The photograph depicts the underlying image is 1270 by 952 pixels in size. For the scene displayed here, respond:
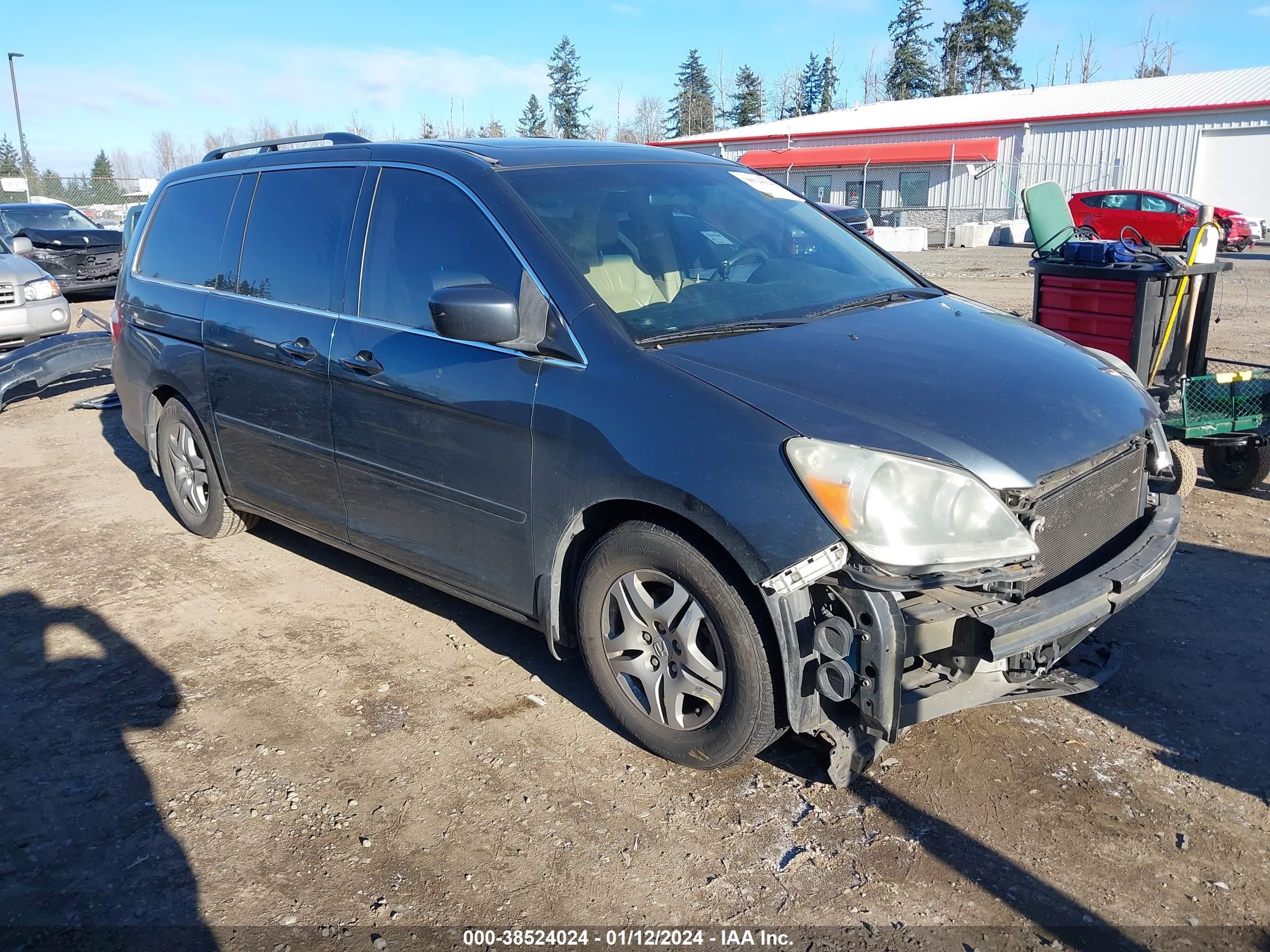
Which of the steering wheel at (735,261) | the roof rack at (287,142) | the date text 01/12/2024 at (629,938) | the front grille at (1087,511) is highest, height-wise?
the roof rack at (287,142)

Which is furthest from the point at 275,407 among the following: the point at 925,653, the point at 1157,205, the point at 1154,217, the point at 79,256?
the point at 1157,205

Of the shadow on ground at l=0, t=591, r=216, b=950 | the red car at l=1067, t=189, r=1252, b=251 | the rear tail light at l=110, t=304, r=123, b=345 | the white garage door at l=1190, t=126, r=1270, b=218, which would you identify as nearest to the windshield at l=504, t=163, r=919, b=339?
the shadow on ground at l=0, t=591, r=216, b=950

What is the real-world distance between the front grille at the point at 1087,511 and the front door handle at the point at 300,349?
292 centimetres

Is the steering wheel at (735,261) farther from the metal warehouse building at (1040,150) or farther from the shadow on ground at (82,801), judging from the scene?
the metal warehouse building at (1040,150)

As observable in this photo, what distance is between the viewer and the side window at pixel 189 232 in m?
5.08

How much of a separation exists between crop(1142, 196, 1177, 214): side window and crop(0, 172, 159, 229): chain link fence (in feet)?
96.1

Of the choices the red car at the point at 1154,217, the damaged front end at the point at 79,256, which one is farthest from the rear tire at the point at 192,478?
the red car at the point at 1154,217

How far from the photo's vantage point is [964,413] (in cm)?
300

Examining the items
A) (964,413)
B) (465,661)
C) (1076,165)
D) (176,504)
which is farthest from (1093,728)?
(1076,165)

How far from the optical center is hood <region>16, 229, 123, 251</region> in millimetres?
17078

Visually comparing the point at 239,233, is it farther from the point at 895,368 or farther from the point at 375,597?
the point at 895,368

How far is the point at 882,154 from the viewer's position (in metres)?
38.7

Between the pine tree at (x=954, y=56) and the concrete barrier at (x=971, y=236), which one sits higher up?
the pine tree at (x=954, y=56)

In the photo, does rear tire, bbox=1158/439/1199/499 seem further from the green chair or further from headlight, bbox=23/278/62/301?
headlight, bbox=23/278/62/301
